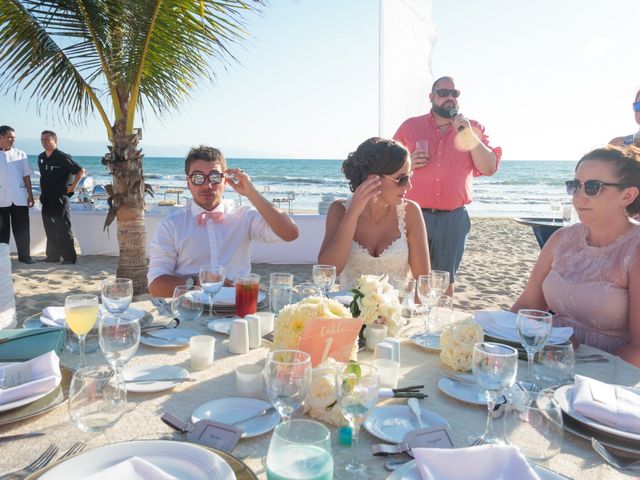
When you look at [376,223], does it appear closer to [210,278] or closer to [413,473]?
[210,278]

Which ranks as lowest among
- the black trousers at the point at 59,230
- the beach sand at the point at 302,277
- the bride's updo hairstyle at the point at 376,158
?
the beach sand at the point at 302,277

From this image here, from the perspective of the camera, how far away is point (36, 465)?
1078 mm

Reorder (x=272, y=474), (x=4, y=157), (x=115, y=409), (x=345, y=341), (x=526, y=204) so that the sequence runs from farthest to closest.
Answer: (x=526, y=204) → (x=4, y=157) → (x=345, y=341) → (x=115, y=409) → (x=272, y=474)

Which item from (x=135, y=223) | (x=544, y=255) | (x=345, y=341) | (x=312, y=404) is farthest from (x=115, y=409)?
(x=135, y=223)

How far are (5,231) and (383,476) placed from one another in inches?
331

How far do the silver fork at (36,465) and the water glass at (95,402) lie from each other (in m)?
0.08

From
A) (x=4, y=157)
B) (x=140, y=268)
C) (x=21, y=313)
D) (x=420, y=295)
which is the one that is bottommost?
(x=21, y=313)

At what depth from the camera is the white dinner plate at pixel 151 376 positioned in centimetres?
146

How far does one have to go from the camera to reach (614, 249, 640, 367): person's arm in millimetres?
2070

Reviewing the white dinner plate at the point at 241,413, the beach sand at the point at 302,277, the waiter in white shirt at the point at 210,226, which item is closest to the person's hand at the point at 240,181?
the waiter in white shirt at the point at 210,226

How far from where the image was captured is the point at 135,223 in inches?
214

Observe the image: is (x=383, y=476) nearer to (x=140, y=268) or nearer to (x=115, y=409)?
(x=115, y=409)

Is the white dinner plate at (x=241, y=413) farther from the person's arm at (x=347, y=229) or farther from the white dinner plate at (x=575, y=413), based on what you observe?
the person's arm at (x=347, y=229)

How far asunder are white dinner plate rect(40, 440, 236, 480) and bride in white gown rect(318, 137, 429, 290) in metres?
2.18
